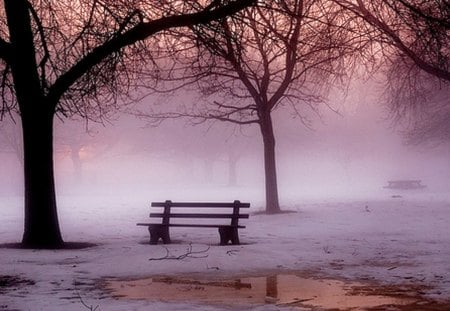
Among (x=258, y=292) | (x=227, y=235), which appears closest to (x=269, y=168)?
(x=227, y=235)

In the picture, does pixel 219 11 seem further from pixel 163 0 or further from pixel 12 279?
pixel 12 279

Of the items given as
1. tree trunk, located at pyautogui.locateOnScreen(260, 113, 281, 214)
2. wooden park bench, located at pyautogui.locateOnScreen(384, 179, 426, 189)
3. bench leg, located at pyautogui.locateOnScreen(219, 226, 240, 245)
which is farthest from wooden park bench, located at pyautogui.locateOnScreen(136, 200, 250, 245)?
wooden park bench, located at pyautogui.locateOnScreen(384, 179, 426, 189)

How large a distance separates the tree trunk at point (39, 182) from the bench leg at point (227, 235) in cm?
326

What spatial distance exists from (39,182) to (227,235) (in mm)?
3942

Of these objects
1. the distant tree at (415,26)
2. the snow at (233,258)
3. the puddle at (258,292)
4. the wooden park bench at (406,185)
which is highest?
the distant tree at (415,26)

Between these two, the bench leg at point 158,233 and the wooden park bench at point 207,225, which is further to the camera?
the bench leg at point 158,233

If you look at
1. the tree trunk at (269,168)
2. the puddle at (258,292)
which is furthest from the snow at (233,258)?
the tree trunk at (269,168)

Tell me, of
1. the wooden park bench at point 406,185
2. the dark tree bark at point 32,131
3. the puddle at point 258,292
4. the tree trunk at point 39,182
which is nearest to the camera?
the puddle at point 258,292

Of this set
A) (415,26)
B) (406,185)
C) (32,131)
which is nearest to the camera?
(32,131)

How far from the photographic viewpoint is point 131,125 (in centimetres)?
5972

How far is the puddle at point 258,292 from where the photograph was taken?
7.65 meters

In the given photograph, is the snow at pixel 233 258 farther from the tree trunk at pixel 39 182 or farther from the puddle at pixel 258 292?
the tree trunk at pixel 39 182

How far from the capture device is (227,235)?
13.4 metres

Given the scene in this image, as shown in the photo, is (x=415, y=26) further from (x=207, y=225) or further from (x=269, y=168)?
(x=207, y=225)
